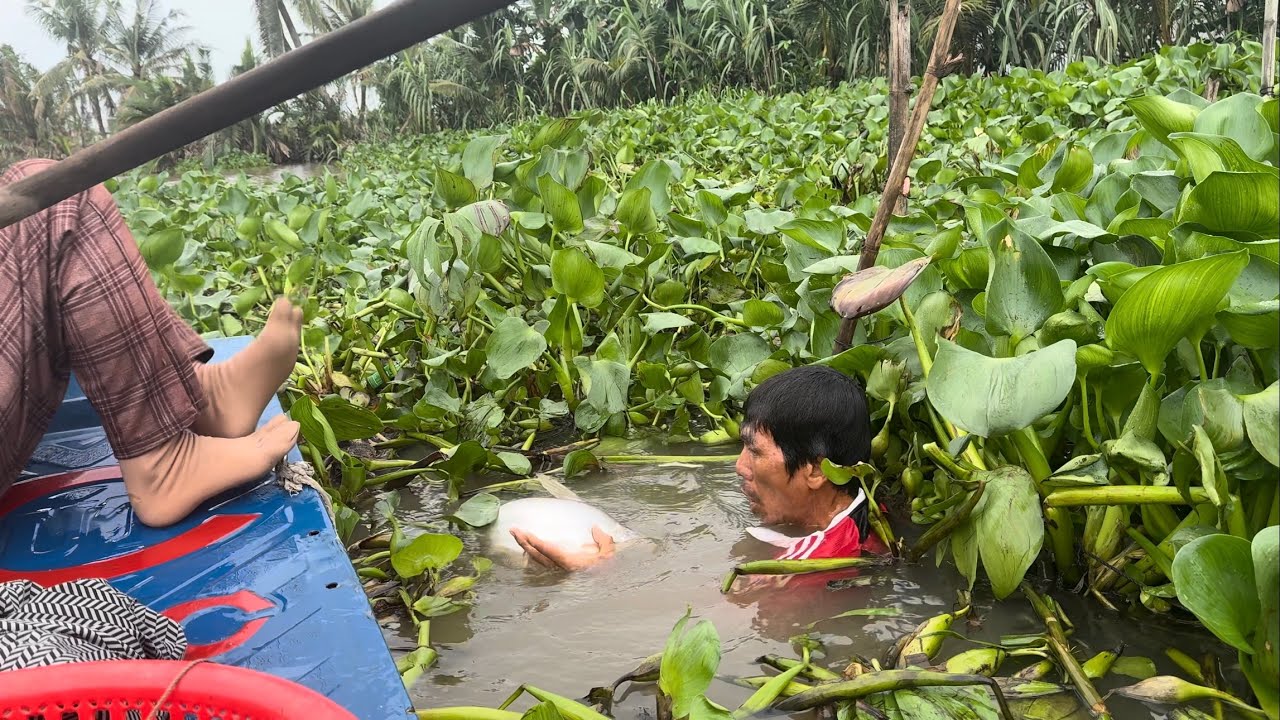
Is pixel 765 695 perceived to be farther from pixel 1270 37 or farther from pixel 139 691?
pixel 1270 37

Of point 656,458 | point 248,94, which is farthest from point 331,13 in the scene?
point 656,458

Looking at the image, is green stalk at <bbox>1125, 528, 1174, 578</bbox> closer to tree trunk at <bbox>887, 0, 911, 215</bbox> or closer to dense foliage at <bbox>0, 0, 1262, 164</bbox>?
dense foliage at <bbox>0, 0, 1262, 164</bbox>

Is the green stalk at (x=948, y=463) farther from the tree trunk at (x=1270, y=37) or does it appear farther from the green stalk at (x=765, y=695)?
the tree trunk at (x=1270, y=37)

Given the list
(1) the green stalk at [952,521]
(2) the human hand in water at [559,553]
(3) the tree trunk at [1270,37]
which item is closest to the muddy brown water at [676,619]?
(2) the human hand in water at [559,553]

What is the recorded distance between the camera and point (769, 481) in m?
1.86

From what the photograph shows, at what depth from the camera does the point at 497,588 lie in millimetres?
1816

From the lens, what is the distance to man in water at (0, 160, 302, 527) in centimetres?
140

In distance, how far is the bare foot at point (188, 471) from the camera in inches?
61.4

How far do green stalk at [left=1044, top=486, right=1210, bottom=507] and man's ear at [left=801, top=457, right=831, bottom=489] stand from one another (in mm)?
463

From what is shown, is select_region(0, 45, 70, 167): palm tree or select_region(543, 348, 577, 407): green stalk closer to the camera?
select_region(0, 45, 70, 167): palm tree

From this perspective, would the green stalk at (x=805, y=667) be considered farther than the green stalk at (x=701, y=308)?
No

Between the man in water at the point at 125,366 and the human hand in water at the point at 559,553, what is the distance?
1.48ft

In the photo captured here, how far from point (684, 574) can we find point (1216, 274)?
→ 104 cm

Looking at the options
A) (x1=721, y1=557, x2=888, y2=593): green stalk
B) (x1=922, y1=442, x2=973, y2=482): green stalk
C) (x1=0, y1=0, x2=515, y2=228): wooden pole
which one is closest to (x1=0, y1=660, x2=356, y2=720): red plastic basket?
(x1=0, y1=0, x2=515, y2=228): wooden pole
